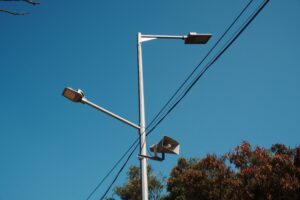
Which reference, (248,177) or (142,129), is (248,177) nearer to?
(248,177)

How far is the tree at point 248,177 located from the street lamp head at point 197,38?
1920 centimetres

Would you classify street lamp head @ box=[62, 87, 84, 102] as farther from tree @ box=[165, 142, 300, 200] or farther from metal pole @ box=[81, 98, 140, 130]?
tree @ box=[165, 142, 300, 200]

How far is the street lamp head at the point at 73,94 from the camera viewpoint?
7.79 metres

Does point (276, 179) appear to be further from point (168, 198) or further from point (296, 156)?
point (168, 198)

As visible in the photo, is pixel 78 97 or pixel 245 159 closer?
pixel 78 97

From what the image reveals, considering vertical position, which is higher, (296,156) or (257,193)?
(296,156)

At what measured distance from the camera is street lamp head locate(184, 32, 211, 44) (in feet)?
25.3

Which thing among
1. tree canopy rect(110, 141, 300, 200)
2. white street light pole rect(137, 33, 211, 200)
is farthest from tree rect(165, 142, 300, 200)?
white street light pole rect(137, 33, 211, 200)

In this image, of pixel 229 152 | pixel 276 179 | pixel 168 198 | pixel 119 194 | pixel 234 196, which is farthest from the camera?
pixel 119 194

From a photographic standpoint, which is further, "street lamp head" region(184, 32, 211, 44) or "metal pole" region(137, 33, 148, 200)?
"street lamp head" region(184, 32, 211, 44)

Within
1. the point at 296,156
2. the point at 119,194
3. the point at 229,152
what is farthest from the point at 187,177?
the point at 119,194

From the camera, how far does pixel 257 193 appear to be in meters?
25.8

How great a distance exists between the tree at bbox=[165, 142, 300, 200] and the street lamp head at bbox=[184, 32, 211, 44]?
63.0ft

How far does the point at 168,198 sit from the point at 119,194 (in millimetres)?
6649
